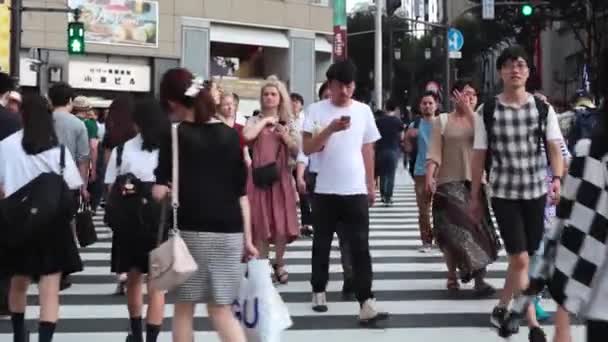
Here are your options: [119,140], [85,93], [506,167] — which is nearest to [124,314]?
[119,140]

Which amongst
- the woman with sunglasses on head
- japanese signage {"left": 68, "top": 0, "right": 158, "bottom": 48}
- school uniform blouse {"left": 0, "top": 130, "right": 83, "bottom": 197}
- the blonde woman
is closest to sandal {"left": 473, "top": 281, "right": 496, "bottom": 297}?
the woman with sunglasses on head

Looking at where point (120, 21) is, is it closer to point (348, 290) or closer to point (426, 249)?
point (426, 249)

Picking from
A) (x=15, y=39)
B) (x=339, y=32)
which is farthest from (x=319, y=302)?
(x=339, y=32)

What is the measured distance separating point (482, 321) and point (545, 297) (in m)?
1.06

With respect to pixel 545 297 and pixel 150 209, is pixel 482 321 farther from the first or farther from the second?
pixel 150 209

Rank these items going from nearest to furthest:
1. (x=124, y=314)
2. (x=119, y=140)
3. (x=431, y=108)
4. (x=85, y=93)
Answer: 1. (x=119, y=140)
2. (x=124, y=314)
3. (x=431, y=108)
4. (x=85, y=93)

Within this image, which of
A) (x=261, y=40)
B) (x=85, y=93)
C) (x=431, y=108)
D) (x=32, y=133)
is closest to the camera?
(x=32, y=133)

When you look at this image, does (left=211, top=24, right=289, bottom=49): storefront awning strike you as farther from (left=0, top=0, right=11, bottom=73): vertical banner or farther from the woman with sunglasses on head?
the woman with sunglasses on head

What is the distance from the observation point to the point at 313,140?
6531mm

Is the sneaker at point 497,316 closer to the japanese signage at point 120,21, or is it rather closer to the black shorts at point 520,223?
the black shorts at point 520,223

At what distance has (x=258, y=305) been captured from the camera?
190 inches

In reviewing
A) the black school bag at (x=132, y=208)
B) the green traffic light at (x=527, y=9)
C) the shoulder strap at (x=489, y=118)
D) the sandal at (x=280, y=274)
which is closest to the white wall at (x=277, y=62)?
the green traffic light at (x=527, y=9)

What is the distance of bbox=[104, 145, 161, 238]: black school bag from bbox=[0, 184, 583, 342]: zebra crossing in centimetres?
55

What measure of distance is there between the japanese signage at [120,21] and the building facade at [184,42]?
0.03 m
